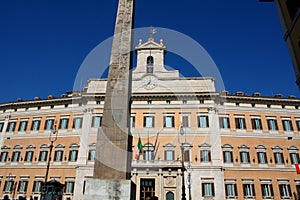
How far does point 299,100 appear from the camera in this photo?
24719 mm

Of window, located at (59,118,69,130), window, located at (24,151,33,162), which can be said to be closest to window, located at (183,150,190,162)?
window, located at (59,118,69,130)

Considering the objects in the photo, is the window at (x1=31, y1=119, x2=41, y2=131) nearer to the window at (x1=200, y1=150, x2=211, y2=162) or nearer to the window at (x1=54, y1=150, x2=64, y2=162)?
the window at (x1=54, y1=150, x2=64, y2=162)

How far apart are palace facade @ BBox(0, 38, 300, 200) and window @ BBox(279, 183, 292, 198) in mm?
89

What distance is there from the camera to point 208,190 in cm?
2089

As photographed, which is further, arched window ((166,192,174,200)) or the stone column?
the stone column

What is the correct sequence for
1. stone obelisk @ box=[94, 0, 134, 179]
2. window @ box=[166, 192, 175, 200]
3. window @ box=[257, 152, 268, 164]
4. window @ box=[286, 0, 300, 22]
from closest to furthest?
stone obelisk @ box=[94, 0, 134, 179]
window @ box=[286, 0, 300, 22]
window @ box=[166, 192, 175, 200]
window @ box=[257, 152, 268, 164]

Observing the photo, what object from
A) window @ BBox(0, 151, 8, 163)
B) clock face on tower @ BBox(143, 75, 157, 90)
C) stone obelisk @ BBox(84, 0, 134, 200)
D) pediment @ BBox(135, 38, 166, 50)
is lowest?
stone obelisk @ BBox(84, 0, 134, 200)

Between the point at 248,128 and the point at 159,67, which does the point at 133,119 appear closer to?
the point at 159,67

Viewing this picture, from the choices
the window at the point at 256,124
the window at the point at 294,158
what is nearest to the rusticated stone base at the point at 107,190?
the window at the point at 256,124

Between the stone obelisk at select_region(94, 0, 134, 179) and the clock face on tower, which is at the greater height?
the clock face on tower

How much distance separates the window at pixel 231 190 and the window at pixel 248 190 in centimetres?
85

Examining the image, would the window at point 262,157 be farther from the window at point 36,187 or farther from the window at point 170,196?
the window at point 36,187

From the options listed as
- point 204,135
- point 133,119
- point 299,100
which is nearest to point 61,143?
point 133,119

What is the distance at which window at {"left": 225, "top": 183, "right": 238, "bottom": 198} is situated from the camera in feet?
68.5
